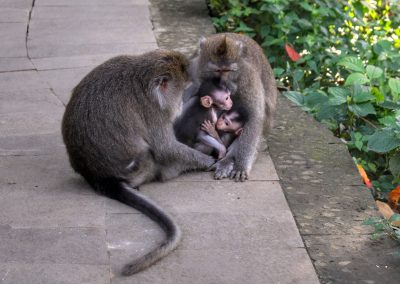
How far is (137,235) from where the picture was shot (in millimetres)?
5355

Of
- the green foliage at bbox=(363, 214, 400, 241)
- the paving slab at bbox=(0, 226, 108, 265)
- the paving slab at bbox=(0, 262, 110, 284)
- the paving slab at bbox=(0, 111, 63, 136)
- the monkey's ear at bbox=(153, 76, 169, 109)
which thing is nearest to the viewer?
the paving slab at bbox=(0, 262, 110, 284)

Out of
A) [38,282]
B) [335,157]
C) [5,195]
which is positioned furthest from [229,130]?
[38,282]

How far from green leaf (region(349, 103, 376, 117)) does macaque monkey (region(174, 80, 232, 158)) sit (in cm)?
130

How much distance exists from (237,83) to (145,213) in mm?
1449

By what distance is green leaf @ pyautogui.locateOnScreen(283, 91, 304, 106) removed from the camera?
25.8ft

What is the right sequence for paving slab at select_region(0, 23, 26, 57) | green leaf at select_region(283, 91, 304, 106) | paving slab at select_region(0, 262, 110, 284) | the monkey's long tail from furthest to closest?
paving slab at select_region(0, 23, 26, 57), green leaf at select_region(283, 91, 304, 106), the monkey's long tail, paving slab at select_region(0, 262, 110, 284)

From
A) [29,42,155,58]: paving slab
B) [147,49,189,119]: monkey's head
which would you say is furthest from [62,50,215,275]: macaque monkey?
[29,42,155,58]: paving slab

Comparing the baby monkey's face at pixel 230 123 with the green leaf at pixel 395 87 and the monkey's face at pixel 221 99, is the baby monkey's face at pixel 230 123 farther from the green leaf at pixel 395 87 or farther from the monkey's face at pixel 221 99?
the green leaf at pixel 395 87

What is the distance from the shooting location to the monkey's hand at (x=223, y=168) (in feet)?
20.7

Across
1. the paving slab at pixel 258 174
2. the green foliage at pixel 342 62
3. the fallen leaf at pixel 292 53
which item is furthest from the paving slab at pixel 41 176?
the fallen leaf at pixel 292 53

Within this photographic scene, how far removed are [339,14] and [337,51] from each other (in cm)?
41

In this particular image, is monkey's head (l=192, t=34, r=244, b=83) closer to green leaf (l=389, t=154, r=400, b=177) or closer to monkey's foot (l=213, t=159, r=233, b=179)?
monkey's foot (l=213, t=159, r=233, b=179)

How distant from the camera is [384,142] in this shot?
Result: 6383 mm

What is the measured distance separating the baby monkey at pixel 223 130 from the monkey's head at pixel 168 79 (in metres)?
0.54
